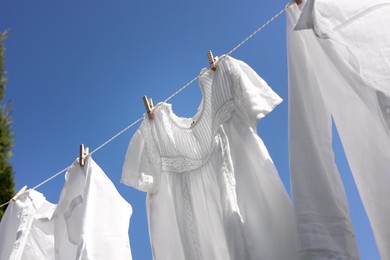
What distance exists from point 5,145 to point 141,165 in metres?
1.89

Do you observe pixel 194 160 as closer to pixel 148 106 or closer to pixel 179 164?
pixel 179 164

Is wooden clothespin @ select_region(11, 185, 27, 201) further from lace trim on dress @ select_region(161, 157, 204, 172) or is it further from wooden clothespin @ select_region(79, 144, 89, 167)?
lace trim on dress @ select_region(161, 157, 204, 172)

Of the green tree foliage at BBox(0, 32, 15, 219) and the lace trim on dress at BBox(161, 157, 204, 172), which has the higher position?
the green tree foliage at BBox(0, 32, 15, 219)

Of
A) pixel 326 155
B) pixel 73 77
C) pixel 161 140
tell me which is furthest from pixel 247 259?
pixel 73 77

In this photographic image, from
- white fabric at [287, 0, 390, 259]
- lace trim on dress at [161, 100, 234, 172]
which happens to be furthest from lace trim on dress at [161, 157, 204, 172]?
white fabric at [287, 0, 390, 259]

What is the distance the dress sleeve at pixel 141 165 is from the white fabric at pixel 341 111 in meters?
0.57

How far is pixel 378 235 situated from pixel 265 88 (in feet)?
1.65

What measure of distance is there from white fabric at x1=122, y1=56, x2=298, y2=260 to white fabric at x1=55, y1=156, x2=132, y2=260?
0.43 ft

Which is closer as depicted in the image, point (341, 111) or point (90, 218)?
point (341, 111)

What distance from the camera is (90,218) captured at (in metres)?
1.47

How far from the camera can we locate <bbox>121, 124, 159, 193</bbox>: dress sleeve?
4.73 feet

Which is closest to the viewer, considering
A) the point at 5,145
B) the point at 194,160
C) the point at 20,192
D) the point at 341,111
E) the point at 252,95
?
the point at 341,111

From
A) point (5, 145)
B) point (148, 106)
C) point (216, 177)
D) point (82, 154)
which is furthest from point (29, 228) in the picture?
point (5, 145)

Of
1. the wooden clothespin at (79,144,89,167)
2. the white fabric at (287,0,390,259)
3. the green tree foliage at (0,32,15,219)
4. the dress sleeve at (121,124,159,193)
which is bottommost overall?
the white fabric at (287,0,390,259)
